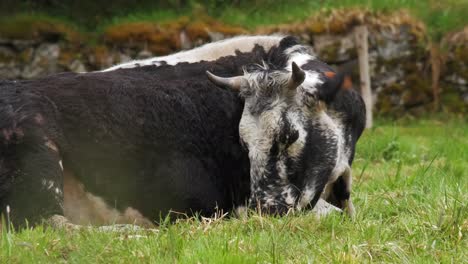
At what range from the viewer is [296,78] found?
5.92 meters

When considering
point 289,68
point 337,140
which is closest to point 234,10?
point 289,68

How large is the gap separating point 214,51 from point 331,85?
1260 mm

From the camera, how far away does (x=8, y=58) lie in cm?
1476

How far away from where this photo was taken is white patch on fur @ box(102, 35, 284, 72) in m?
6.96

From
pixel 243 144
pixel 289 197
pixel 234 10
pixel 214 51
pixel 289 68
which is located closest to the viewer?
pixel 289 197

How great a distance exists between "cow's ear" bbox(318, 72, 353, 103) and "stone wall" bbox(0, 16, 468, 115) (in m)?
8.39

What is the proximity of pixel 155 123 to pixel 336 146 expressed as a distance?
1.40 m

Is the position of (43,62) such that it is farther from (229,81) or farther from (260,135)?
(260,135)

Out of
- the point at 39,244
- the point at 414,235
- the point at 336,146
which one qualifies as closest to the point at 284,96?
the point at 336,146

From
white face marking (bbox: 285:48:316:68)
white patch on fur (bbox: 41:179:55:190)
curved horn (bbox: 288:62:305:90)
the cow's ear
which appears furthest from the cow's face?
white patch on fur (bbox: 41:179:55:190)

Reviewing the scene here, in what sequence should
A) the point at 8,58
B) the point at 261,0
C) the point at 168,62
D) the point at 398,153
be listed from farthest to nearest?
1. the point at 261,0
2. the point at 8,58
3. the point at 398,153
4. the point at 168,62

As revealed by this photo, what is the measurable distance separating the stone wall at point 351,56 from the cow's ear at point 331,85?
839cm

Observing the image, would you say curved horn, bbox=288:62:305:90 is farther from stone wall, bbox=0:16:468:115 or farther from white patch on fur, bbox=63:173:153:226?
stone wall, bbox=0:16:468:115

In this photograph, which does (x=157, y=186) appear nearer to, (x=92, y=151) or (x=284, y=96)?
(x=92, y=151)
